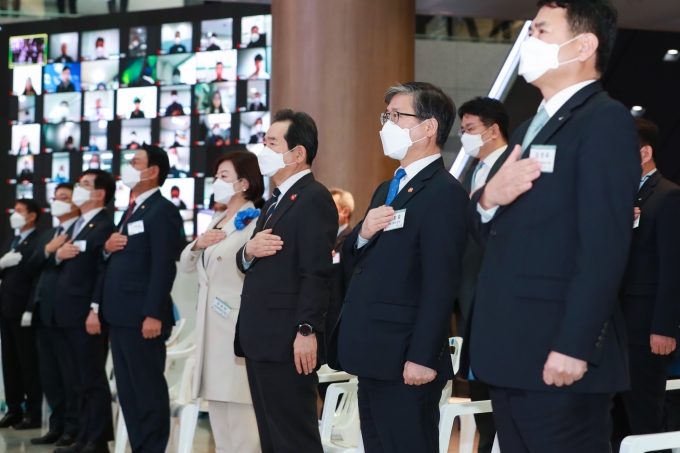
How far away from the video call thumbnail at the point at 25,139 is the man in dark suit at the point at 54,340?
2.37m

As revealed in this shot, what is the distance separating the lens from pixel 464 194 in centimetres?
268

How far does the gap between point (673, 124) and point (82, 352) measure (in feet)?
19.4

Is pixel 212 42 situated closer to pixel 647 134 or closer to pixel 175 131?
pixel 175 131

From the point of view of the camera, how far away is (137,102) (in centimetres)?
811

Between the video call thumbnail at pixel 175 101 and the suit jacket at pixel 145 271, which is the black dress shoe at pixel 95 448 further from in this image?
the video call thumbnail at pixel 175 101

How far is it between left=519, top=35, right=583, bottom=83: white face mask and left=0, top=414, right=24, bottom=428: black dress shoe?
18.6 ft

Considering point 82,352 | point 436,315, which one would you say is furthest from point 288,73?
point 436,315

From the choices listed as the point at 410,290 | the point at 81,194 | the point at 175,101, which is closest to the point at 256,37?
the point at 175,101

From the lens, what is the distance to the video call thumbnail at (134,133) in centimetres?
809

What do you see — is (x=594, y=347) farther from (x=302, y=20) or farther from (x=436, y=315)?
(x=302, y=20)

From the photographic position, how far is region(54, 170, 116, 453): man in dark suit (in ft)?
16.3

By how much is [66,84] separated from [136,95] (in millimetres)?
821

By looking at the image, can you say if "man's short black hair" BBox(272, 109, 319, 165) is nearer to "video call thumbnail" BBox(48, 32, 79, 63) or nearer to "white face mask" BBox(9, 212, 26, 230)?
"white face mask" BBox(9, 212, 26, 230)

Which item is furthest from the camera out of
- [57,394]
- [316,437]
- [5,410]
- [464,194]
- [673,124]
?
[673,124]
